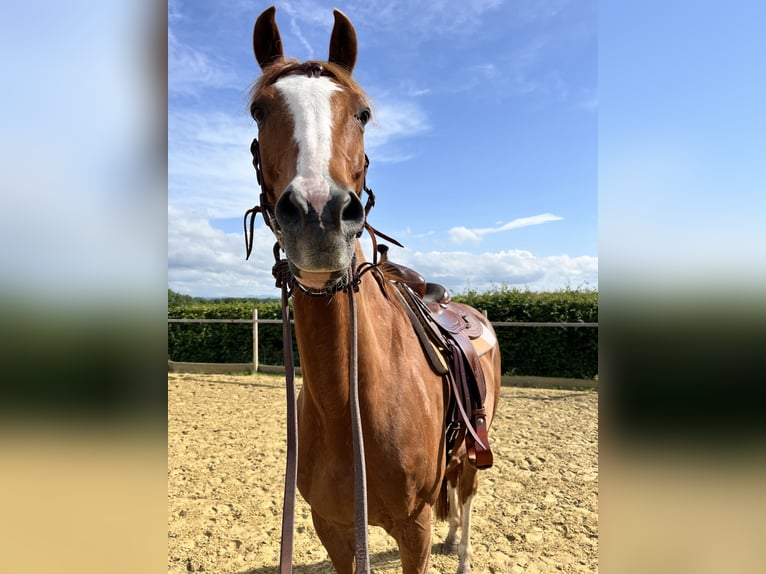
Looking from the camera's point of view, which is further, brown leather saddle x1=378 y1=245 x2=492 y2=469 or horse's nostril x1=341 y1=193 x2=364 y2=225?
brown leather saddle x1=378 y1=245 x2=492 y2=469

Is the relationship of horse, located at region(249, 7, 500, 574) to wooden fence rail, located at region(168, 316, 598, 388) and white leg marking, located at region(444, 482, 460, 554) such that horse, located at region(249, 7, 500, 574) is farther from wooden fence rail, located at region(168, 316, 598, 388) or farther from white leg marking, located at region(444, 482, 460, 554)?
wooden fence rail, located at region(168, 316, 598, 388)

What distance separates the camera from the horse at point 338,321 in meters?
1.15

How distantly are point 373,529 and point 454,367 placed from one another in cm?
244

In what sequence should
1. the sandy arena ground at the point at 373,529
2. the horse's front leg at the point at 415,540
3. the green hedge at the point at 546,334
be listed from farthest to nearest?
the green hedge at the point at 546,334 → the sandy arena ground at the point at 373,529 → the horse's front leg at the point at 415,540

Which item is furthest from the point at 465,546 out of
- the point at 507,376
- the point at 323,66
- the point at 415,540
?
the point at 507,376

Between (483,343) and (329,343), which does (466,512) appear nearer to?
(483,343)

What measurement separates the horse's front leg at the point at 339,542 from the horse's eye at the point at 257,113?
169 cm

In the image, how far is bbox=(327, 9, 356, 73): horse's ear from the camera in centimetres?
172

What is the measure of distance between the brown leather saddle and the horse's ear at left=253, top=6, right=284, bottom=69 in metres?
0.98

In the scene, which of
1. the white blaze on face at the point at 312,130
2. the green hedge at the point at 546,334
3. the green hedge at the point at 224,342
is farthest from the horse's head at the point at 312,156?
the green hedge at the point at 224,342

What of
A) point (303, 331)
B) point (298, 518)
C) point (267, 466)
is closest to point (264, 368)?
point (267, 466)

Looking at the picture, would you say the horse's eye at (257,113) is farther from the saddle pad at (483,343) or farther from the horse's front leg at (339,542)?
the saddle pad at (483,343)

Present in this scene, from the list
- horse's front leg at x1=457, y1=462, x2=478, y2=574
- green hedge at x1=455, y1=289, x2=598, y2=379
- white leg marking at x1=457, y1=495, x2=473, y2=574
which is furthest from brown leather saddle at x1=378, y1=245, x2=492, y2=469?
green hedge at x1=455, y1=289, x2=598, y2=379
